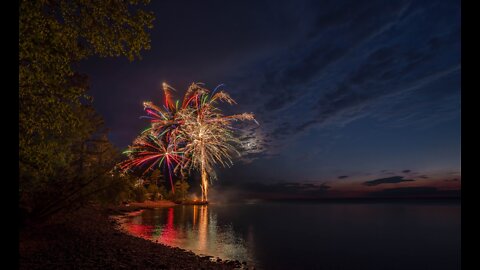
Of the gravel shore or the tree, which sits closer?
the tree

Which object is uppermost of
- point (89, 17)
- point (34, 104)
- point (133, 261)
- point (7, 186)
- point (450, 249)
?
point (89, 17)

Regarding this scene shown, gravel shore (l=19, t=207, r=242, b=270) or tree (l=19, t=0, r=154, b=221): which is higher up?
tree (l=19, t=0, r=154, b=221)

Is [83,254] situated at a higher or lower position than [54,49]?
lower

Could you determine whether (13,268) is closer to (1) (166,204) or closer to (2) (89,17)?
(2) (89,17)

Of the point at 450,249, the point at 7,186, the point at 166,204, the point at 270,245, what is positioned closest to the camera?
the point at 7,186

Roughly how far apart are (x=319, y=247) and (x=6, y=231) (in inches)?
1125

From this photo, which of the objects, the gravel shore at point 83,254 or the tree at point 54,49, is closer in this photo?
the tree at point 54,49

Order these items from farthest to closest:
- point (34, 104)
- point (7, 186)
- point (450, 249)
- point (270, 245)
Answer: point (450, 249)
point (270, 245)
point (34, 104)
point (7, 186)

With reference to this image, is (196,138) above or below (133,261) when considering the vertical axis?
above

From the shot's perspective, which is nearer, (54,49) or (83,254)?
(54,49)

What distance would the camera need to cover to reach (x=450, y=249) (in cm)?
3192

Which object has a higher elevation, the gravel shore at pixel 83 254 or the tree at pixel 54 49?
the tree at pixel 54 49
